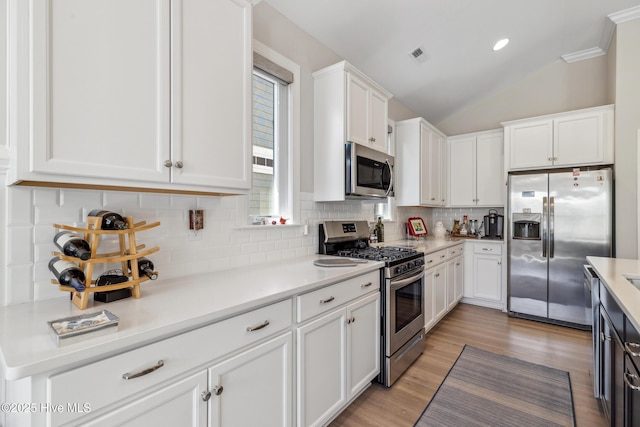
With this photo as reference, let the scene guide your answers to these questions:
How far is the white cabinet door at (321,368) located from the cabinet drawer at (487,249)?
3134mm

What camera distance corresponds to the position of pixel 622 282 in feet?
5.23

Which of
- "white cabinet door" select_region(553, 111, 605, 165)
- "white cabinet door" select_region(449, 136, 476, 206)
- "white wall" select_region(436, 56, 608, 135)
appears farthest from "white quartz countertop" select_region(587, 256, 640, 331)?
"white wall" select_region(436, 56, 608, 135)

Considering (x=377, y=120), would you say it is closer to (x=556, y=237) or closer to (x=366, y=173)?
(x=366, y=173)

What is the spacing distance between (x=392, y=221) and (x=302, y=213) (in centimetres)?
171

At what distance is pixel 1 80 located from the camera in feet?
3.73

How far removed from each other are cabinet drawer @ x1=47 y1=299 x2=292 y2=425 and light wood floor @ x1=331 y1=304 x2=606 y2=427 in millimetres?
1139

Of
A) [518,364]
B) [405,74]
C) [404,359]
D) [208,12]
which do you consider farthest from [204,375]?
[405,74]

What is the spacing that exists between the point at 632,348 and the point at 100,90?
7.20ft

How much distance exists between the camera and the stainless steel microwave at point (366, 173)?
249 centimetres

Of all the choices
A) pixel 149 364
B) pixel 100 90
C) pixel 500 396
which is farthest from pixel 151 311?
pixel 500 396

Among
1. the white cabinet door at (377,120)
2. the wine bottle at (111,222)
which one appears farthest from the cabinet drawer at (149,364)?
the white cabinet door at (377,120)

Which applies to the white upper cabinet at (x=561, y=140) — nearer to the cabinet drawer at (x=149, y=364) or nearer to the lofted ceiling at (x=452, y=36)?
the lofted ceiling at (x=452, y=36)

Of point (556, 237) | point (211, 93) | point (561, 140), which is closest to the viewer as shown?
point (211, 93)

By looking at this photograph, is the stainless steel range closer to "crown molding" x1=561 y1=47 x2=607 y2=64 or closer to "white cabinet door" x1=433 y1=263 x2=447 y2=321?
"white cabinet door" x1=433 y1=263 x2=447 y2=321
